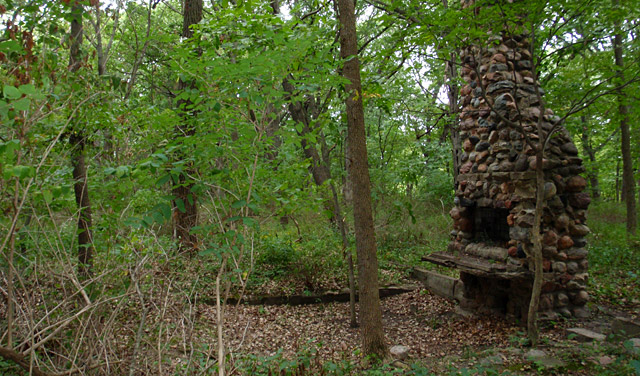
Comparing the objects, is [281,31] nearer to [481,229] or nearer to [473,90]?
[473,90]

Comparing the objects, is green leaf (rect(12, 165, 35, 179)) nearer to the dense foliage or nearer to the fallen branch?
the dense foliage

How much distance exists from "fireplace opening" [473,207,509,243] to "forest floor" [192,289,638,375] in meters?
1.38

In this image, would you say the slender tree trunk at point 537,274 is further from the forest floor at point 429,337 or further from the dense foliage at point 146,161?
the dense foliage at point 146,161

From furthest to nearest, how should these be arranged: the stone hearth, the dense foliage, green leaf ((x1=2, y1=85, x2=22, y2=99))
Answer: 1. the stone hearth
2. the dense foliage
3. green leaf ((x1=2, y1=85, x2=22, y2=99))

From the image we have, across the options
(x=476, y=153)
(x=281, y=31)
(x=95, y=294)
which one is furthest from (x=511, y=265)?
(x=95, y=294)

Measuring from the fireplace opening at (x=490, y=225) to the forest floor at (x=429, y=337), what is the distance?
54.3 inches

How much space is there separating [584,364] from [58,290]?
5196 millimetres

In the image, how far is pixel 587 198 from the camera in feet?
21.3

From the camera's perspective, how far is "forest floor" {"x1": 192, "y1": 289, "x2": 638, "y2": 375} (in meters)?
4.48

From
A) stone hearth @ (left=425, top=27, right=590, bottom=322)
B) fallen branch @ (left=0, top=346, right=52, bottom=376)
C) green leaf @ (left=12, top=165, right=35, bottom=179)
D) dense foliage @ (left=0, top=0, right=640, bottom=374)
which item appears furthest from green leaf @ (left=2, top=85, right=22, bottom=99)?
stone hearth @ (left=425, top=27, right=590, bottom=322)

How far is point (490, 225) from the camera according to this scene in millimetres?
7613

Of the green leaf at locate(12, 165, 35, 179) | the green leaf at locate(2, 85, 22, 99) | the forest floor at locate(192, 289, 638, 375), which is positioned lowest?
the forest floor at locate(192, 289, 638, 375)

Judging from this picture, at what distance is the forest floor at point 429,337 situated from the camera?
4484mm

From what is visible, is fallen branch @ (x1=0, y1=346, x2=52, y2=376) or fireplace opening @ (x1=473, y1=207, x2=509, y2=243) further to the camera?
fireplace opening @ (x1=473, y1=207, x2=509, y2=243)
